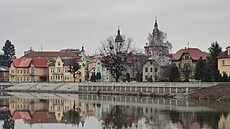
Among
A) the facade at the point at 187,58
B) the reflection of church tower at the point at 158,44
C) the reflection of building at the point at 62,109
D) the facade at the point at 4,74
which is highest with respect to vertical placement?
the reflection of church tower at the point at 158,44

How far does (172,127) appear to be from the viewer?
92.9 feet

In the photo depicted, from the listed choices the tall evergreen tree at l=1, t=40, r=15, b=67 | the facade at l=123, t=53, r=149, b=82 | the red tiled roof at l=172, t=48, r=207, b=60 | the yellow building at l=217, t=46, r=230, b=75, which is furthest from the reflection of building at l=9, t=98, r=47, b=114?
the tall evergreen tree at l=1, t=40, r=15, b=67

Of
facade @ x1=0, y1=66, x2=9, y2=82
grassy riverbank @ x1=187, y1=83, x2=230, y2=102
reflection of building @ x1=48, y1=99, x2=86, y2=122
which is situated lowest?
reflection of building @ x1=48, y1=99, x2=86, y2=122

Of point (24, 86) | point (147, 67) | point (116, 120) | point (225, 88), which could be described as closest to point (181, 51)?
point (147, 67)

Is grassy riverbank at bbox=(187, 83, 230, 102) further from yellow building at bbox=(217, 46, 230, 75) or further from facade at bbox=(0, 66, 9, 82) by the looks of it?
facade at bbox=(0, 66, 9, 82)

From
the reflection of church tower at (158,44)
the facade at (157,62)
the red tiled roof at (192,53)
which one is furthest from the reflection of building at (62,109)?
the reflection of church tower at (158,44)

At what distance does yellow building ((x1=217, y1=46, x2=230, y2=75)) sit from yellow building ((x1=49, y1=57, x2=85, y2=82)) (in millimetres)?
48207

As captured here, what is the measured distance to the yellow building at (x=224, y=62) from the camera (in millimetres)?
69562

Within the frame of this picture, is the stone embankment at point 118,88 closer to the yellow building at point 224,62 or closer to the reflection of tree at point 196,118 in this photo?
the yellow building at point 224,62

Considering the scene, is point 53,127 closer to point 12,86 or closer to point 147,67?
point 147,67

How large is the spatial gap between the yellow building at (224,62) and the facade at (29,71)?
59922 millimetres

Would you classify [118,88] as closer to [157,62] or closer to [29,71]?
[157,62]

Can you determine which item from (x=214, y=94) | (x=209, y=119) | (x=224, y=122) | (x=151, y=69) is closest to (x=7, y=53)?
(x=151, y=69)

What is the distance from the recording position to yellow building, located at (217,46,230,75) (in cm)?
6956
